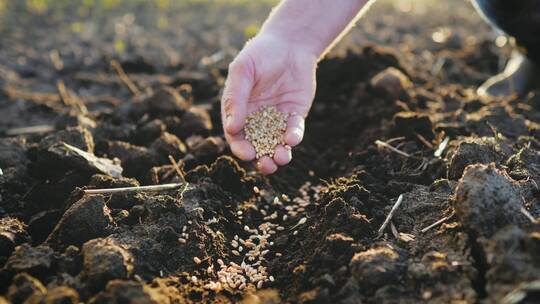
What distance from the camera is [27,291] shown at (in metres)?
1.53

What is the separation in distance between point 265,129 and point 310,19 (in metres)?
0.62

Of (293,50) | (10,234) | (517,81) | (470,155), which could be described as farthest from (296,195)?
(517,81)

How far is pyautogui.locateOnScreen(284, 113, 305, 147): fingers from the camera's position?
7.13ft

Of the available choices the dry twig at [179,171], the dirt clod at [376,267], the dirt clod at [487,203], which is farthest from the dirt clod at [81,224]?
the dirt clod at [487,203]

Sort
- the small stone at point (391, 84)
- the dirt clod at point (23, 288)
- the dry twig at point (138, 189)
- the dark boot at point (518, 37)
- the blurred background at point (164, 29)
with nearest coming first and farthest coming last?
the dirt clod at point (23, 288) → the dry twig at point (138, 189) → the dark boot at point (518, 37) → the small stone at point (391, 84) → the blurred background at point (164, 29)

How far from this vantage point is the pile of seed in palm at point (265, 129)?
225 cm

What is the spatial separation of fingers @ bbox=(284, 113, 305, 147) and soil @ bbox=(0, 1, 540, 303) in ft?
0.84

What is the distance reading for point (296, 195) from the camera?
2.41 meters

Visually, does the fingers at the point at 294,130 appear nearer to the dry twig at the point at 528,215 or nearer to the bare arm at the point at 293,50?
the bare arm at the point at 293,50

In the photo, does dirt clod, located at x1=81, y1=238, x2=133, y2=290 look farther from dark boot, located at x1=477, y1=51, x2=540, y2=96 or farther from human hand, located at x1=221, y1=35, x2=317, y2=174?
dark boot, located at x1=477, y1=51, x2=540, y2=96

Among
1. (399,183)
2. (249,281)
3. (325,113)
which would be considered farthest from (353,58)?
(249,281)

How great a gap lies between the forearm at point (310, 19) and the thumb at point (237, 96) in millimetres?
341

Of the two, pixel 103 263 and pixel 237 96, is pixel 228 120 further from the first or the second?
pixel 103 263

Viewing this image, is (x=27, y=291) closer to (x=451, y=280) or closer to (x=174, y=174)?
(x=174, y=174)
